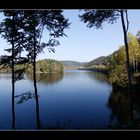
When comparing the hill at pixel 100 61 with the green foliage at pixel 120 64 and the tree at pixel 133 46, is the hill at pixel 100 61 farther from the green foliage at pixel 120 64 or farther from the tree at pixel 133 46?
the tree at pixel 133 46

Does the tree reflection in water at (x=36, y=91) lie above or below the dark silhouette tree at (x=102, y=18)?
below

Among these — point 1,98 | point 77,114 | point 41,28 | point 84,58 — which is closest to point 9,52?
point 41,28

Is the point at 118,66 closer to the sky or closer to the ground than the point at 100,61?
closer to the ground

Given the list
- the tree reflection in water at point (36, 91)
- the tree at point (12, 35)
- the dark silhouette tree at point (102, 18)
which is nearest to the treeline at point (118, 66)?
the tree reflection in water at point (36, 91)

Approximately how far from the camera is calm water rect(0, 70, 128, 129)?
Result: 6488 mm

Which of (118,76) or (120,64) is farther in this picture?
(120,64)

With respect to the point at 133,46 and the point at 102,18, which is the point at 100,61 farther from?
the point at 102,18

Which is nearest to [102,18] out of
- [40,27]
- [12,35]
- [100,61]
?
[40,27]

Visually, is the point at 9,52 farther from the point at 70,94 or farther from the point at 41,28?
the point at 70,94

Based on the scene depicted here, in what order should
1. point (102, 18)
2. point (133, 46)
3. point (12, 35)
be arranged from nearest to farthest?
point (102, 18)
point (12, 35)
point (133, 46)

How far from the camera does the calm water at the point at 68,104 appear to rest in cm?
649

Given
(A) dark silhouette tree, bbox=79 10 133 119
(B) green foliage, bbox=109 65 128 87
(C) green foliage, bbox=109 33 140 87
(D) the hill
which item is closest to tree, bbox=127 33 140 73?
(C) green foliage, bbox=109 33 140 87

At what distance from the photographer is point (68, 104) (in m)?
7.96
